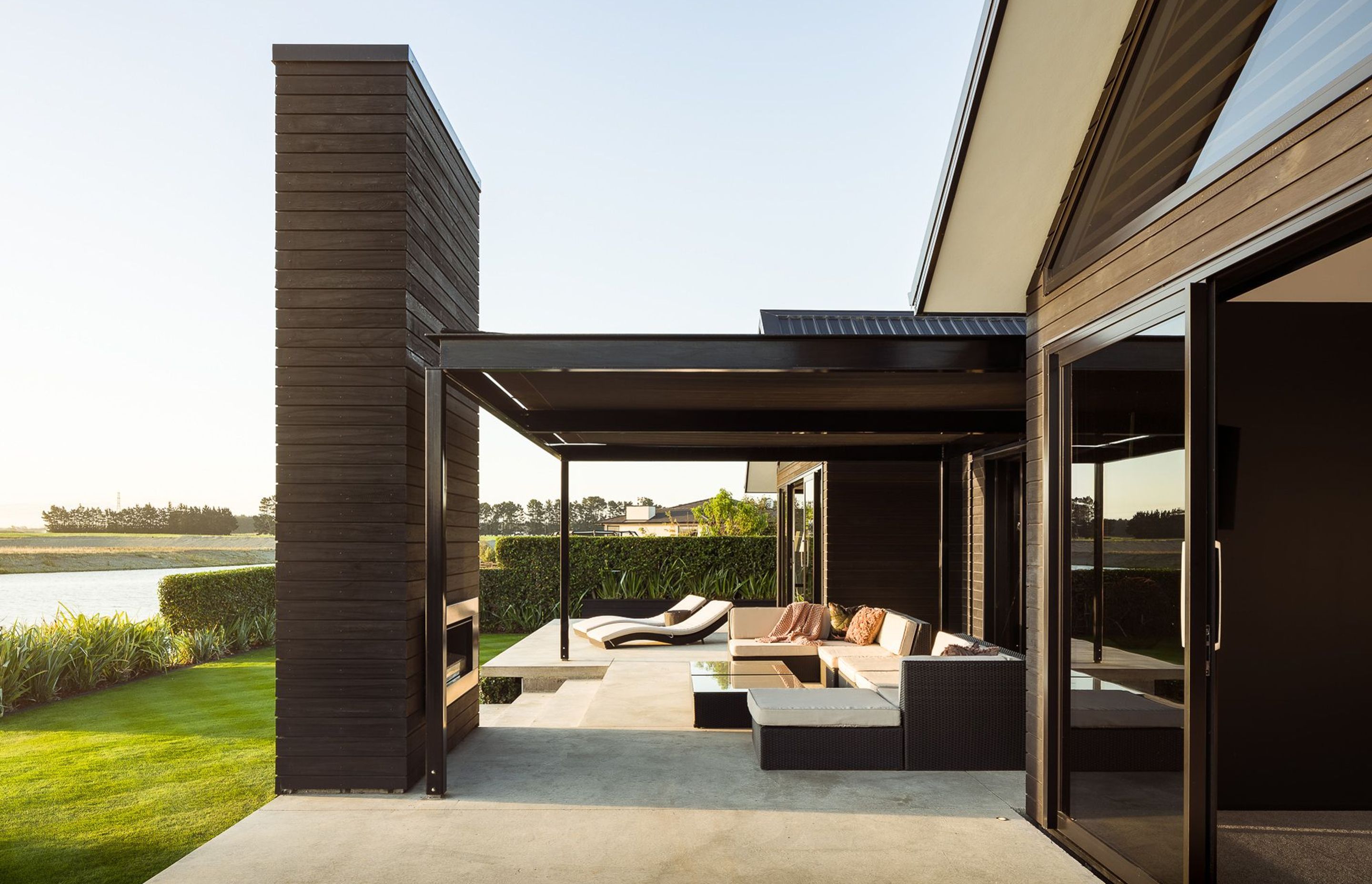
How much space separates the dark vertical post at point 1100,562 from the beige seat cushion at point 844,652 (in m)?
4.35

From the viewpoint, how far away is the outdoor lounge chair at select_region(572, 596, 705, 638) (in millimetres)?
12406

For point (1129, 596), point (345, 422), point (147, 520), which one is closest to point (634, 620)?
point (345, 422)

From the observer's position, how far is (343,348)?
5242 mm

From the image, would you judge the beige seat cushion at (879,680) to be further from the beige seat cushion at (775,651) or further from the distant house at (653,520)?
the distant house at (653,520)

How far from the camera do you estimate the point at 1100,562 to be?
13.0 feet

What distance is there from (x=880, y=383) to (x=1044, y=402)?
58.3 inches

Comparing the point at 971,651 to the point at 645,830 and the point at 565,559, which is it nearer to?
the point at 645,830

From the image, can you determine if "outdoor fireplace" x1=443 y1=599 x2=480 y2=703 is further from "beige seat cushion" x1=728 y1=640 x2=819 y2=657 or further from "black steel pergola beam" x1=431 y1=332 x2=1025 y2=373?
"beige seat cushion" x1=728 y1=640 x2=819 y2=657

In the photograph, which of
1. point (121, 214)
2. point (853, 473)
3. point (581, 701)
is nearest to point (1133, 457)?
point (581, 701)

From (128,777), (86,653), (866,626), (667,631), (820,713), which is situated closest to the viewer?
(820,713)

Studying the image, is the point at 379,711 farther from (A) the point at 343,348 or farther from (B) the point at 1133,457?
(B) the point at 1133,457

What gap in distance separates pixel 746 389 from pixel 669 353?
125 cm

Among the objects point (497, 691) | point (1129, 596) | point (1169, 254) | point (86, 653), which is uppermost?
point (1169, 254)

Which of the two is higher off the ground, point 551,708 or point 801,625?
point 801,625
